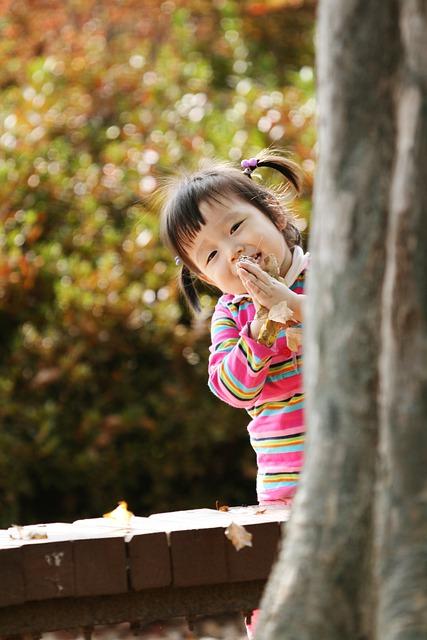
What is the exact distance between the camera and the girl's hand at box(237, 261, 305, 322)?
9.84 ft

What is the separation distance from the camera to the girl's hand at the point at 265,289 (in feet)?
9.84

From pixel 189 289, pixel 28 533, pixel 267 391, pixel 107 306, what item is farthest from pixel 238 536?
pixel 107 306

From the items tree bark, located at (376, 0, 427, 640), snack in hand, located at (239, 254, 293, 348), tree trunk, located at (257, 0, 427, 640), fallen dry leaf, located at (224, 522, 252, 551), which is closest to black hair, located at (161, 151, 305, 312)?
snack in hand, located at (239, 254, 293, 348)

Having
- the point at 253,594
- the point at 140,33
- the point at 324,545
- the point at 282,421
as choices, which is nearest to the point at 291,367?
the point at 282,421

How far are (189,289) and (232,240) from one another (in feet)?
2.18

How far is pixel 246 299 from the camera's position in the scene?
3.33 metres

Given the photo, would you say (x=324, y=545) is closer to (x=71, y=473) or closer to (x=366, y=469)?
(x=366, y=469)

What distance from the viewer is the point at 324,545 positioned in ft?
6.18

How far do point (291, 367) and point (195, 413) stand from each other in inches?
85.8

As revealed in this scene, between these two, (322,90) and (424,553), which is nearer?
(424,553)

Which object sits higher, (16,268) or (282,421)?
(16,268)

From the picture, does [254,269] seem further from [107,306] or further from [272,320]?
[107,306]

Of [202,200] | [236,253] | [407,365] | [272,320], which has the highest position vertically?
[202,200]

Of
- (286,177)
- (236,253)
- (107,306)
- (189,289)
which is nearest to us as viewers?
(236,253)
